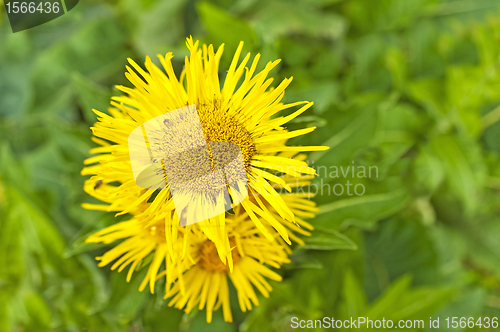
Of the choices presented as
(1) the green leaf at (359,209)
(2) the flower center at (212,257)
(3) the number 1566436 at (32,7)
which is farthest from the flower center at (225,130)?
(3) the number 1566436 at (32,7)

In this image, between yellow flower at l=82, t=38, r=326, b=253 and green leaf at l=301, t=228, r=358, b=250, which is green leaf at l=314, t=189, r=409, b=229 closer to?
green leaf at l=301, t=228, r=358, b=250

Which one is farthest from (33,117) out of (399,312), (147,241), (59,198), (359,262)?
(399,312)

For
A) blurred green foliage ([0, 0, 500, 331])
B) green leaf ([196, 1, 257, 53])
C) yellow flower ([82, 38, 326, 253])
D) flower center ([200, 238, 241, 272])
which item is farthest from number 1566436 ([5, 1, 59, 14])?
flower center ([200, 238, 241, 272])

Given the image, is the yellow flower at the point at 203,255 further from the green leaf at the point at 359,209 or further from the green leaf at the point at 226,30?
the green leaf at the point at 226,30

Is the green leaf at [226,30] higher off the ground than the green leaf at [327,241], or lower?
higher

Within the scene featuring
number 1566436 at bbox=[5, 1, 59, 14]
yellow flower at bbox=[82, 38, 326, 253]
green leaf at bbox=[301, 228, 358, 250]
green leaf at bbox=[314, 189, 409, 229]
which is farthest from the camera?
number 1566436 at bbox=[5, 1, 59, 14]

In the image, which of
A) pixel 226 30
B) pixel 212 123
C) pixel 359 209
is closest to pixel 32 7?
pixel 226 30

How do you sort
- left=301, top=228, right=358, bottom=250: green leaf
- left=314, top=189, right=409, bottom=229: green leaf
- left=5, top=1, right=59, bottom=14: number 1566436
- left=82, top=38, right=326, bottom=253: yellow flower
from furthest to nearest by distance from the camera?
left=5, top=1, right=59, bottom=14: number 1566436
left=314, top=189, right=409, bottom=229: green leaf
left=301, top=228, right=358, bottom=250: green leaf
left=82, top=38, right=326, bottom=253: yellow flower
